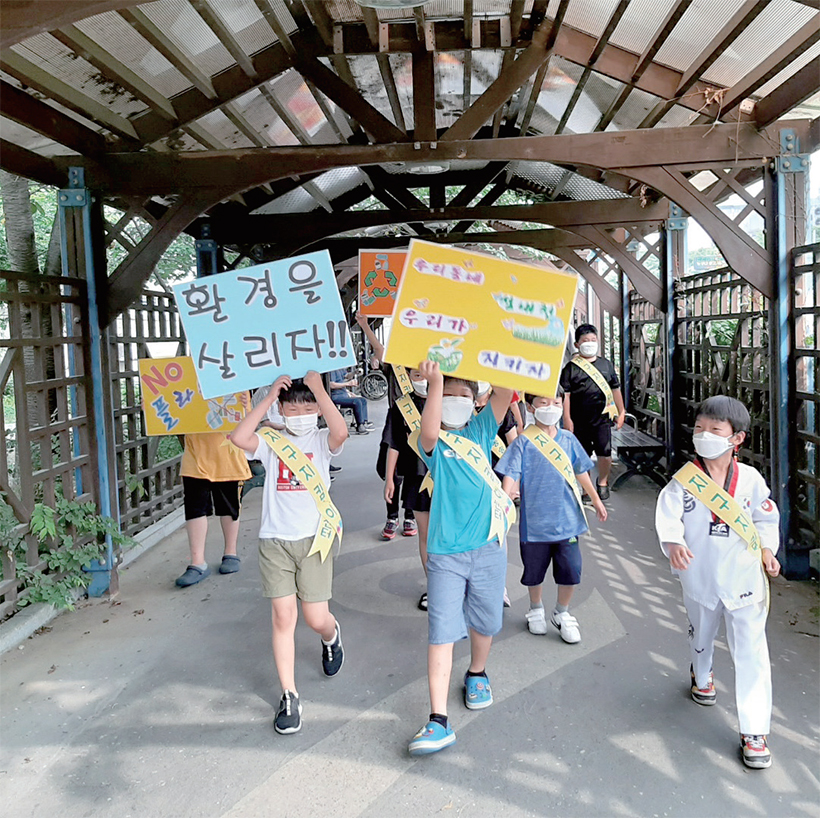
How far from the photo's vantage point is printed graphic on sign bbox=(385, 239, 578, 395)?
2.80 metres

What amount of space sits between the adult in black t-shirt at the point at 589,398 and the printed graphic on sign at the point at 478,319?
3977 millimetres

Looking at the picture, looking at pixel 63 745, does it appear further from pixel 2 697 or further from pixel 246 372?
pixel 246 372

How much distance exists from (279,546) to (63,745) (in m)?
1.32

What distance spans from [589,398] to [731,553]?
166 inches

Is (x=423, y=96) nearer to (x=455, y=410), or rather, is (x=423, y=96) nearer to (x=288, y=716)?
(x=455, y=410)

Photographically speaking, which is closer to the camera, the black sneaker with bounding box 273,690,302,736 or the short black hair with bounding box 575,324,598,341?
the black sneaker with bounding box 273,690,302,736

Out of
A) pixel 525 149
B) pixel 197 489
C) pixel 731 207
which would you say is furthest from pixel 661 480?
pixel 731 207

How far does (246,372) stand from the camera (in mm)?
A: 3146

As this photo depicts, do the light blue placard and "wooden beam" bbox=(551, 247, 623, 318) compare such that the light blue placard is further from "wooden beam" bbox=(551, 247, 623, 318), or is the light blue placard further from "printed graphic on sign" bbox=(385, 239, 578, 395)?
"wooden beam" bbox=(551, 247, 623, 318)

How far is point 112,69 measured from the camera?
428 cm

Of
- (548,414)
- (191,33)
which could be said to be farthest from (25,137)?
(548,414)

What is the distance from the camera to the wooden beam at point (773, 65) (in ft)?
13.7

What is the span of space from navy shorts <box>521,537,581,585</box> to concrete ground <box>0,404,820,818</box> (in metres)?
0.41

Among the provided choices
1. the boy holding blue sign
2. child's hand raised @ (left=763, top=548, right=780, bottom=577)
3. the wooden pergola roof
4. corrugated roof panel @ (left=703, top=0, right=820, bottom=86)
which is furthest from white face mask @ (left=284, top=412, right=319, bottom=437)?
corrugated roof panel @ (left=703, top=0, right=820, bottom=86)
